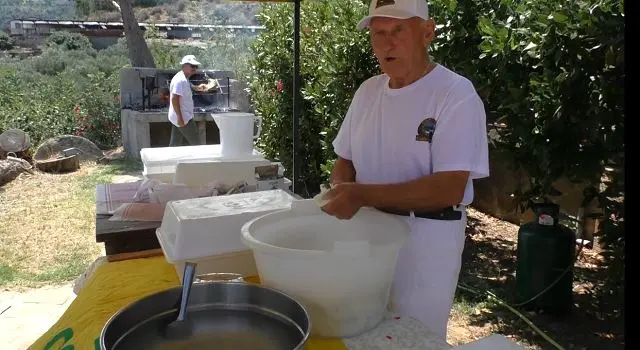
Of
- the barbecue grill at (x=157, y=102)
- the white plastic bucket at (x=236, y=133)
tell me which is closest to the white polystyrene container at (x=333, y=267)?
the white plastic bucket at (x=236, y=133)

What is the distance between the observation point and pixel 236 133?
249 cm

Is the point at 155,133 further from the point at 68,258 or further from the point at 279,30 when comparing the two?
the point at 68,258

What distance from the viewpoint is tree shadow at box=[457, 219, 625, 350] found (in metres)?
2.97

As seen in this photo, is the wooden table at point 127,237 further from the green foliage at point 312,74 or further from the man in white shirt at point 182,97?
the man in white shirt at point 182,97

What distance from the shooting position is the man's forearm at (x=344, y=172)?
5.57 feet

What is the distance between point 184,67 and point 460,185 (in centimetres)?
618

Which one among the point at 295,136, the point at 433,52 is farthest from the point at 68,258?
the point at 433,52

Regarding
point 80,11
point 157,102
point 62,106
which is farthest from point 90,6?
point 157,102

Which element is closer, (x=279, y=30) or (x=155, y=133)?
(x=279, y=30)

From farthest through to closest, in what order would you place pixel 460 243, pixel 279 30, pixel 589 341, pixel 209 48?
pixel 209 48, pixel 279 30, pixel 589 341, pixel 460 243

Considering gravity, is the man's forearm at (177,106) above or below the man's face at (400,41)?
below

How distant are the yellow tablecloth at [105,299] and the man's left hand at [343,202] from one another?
275mm

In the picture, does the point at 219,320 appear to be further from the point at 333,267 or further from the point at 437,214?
the point at 437,214

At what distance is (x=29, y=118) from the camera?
953 cm
